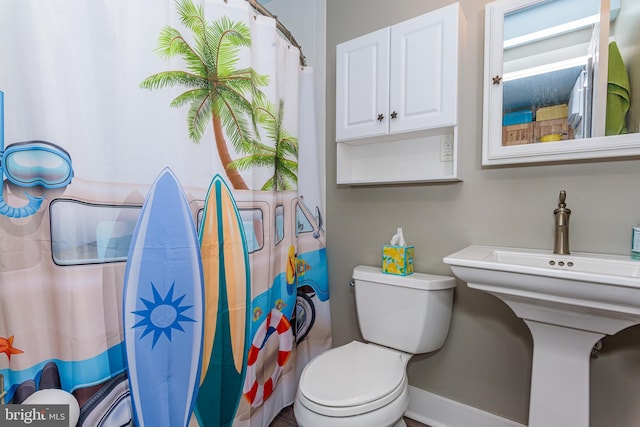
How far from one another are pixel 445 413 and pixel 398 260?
772 millimetres

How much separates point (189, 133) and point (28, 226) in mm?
506

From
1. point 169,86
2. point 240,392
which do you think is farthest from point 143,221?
point 240,392

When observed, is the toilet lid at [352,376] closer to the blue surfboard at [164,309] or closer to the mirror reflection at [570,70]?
the blue surfboard at [164,309]

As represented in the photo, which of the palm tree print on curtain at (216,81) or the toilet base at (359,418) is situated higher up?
the palm tree print on curtain at (216,81)

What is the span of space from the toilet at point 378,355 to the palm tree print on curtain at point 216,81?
798 millimetres

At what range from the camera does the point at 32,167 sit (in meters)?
0.74

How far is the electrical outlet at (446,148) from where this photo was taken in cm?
141

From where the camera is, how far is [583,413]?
3.21 feet

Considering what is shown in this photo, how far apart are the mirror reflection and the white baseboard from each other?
3.91 feet

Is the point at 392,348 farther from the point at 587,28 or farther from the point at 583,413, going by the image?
the point at 587,28

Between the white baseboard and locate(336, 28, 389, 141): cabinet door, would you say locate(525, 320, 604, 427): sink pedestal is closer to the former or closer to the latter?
the white baseboard

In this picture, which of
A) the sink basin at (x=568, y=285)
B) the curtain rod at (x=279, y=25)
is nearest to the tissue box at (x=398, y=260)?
the sink basin at (x=568, y=285)

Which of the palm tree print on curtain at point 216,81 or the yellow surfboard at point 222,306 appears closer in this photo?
the palm tree print on curtain at point 216,81

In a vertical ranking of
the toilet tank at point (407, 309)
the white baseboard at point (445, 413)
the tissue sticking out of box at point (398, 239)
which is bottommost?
the white baseboard at point (445, 413)
